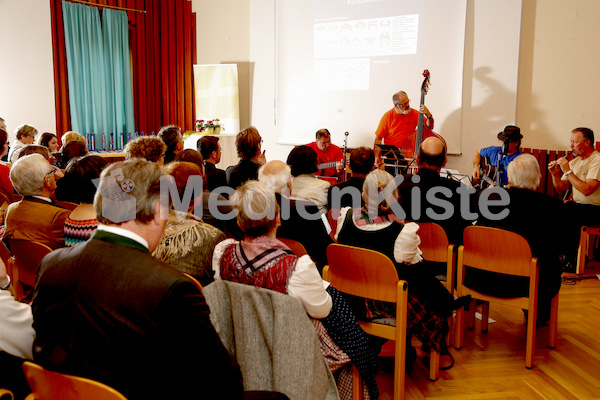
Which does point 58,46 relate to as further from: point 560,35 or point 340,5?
point 560,35

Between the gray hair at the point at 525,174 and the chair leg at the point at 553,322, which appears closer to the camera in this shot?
the gray hair at the point at 525,174

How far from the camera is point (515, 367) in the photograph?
9.50ft

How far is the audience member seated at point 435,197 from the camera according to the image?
324 cm

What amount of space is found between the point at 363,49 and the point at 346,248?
5.31m

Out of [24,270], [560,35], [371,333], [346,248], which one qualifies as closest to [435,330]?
[371,333]

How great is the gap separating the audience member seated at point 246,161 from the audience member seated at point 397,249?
1511mm

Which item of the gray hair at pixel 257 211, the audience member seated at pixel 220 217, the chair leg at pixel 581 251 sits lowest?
the chair leg at pixel 581 251

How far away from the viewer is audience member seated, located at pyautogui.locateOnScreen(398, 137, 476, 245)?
3242 mm

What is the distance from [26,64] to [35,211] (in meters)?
6.27

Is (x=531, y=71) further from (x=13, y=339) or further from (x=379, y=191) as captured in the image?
(x=13, y=339)

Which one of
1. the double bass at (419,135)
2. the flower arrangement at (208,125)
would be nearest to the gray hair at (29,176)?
the double bass at (419,135)

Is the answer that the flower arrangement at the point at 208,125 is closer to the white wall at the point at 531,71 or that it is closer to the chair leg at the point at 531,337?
the white wall at the point at 531,71

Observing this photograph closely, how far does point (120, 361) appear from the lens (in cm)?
121

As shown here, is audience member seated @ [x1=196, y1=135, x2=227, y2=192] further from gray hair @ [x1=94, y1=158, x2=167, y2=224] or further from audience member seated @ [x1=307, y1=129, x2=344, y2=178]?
gray hair @ [x1=94, y1=158, x2=167, y2=224]
